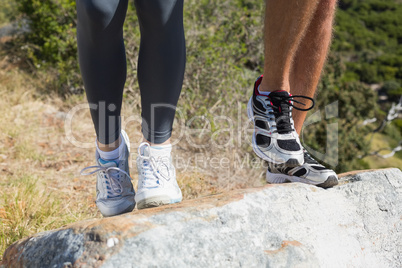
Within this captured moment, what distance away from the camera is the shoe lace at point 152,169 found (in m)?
1.56

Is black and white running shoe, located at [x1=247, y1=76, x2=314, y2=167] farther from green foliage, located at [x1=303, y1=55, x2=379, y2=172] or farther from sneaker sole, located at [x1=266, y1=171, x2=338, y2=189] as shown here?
green foliage, located at [x1=303, y1=55, x2=379, y2=172]

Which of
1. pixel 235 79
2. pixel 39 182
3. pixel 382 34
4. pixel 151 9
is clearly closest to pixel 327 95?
pixel 235 79

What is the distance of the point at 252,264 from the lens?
124cm

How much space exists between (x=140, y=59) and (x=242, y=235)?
0.73 m

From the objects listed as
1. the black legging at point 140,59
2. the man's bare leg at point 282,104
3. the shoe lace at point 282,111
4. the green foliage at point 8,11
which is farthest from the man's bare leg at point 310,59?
the green foliage at point 8,11

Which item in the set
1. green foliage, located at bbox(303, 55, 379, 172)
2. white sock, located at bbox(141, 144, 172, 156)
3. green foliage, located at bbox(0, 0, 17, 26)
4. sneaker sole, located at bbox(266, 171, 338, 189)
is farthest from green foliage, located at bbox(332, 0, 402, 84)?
white sock, located at bbox(141, 144, 172, 156)

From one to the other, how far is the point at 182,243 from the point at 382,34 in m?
52.2

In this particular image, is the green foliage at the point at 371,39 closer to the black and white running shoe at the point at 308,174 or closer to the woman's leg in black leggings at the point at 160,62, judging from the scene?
the black and white running shoe at the point at 308,174

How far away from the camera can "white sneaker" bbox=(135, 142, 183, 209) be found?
5.03 ft

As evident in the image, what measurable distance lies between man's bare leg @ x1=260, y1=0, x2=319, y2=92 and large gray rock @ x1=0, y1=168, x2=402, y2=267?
0.47 m

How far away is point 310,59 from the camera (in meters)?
1.89

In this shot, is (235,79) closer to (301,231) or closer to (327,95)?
(301,231)

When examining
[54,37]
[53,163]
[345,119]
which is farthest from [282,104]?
[345,119]

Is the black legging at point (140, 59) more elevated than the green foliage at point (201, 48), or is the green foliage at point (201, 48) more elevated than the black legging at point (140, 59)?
the black legging at point (140, 59)
